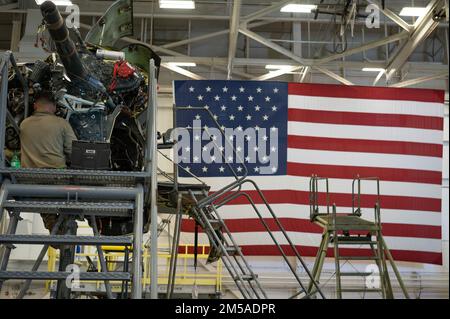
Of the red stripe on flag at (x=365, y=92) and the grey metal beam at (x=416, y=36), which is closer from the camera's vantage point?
the grey metal beam at (x=416, y=36)

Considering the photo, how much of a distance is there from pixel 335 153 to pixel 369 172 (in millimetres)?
789

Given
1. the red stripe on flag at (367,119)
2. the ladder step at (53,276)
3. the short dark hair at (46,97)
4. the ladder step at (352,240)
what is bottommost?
the ladder step at (352,240)

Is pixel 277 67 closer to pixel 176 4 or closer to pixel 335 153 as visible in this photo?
pixel 176 4

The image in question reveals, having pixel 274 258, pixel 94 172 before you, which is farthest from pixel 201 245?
pixel 94 172

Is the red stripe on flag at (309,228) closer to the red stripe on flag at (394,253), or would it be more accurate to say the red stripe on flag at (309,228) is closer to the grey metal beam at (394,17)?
the red stripe on flag at (394,253)

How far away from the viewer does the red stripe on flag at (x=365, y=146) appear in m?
11.4

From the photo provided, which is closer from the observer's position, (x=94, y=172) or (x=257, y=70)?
(x=94, y=172)

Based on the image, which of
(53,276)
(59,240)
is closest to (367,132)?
(59,240)

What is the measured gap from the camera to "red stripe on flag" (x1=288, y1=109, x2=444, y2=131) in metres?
11.4

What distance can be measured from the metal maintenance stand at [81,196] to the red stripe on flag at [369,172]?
736 centimetres

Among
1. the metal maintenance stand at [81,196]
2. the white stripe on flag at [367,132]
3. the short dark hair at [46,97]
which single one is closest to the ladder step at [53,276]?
the metal maintenance stand at [81,196]

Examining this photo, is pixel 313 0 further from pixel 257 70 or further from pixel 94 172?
pixel 94 172
